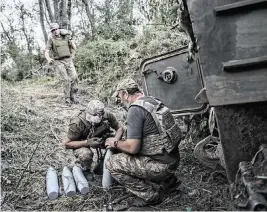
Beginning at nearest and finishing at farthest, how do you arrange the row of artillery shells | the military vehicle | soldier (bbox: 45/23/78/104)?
the military vehicle → the row of artillery shells → soldier (bbox: 45/23/78/104)

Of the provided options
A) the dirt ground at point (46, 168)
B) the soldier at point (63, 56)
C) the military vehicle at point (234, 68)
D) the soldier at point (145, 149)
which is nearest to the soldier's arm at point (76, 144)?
the dirt ground at point (46, 168)

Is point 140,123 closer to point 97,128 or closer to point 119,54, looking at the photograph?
point 97,128

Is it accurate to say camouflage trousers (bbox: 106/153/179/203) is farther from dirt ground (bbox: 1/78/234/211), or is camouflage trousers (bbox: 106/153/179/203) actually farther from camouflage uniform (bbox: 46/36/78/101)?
camouflage uniform (bbox: 46/36/78/101)

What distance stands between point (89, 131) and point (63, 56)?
445 centimetres

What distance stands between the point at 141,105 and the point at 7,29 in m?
14.5

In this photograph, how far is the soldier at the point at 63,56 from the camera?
8711 mm

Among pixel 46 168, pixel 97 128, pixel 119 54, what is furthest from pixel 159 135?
pixel 119 54

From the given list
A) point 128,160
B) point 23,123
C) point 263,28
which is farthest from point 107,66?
point 263,28

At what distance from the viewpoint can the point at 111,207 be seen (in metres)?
4.00

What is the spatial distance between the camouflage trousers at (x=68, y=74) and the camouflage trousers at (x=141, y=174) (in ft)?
16.9

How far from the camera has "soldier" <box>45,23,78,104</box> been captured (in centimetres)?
871

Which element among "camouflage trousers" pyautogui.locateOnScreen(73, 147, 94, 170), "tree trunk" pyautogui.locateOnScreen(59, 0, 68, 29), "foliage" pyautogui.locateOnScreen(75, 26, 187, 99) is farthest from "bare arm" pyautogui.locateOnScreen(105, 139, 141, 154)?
"tree trunk" pyautogui.locateOnScreen(59, 0, 68, 29)

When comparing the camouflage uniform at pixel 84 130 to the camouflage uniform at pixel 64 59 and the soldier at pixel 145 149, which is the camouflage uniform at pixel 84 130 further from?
the camouflage uniform at pixel 64 59

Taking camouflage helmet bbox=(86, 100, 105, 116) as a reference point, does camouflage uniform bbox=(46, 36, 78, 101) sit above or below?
above
